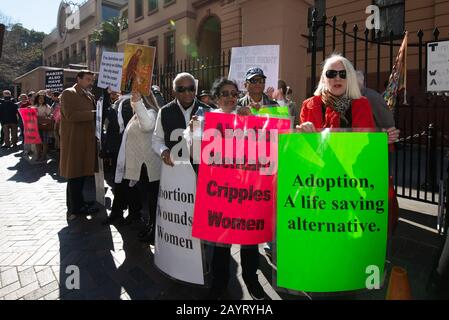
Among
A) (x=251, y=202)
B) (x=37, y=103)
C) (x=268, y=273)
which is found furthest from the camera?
(x=37, y=103)

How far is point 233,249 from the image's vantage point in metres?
4.17

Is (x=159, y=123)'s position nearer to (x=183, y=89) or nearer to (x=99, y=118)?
(x=183, y=89)

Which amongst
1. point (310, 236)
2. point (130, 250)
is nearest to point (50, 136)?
point (130, 250)

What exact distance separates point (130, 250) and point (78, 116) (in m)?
2.07

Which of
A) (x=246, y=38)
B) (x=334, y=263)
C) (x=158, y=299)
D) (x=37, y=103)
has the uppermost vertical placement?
(x=246, y=38)

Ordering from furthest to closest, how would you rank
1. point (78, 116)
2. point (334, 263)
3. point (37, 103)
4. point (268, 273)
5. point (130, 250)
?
point (37, 103)
point (78, 116)
point (130, 250)
point (268, 273)
point (334, 263)

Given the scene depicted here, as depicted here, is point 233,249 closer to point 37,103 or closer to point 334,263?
point 334,263

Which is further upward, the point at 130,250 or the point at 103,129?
the point at 103,129

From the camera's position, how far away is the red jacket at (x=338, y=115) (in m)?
2.83

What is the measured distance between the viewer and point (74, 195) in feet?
17.4

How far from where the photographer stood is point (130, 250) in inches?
162

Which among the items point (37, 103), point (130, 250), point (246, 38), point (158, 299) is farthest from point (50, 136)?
point (158, 299)

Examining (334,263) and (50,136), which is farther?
(50,136)

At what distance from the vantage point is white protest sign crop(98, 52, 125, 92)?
512 centimetres
